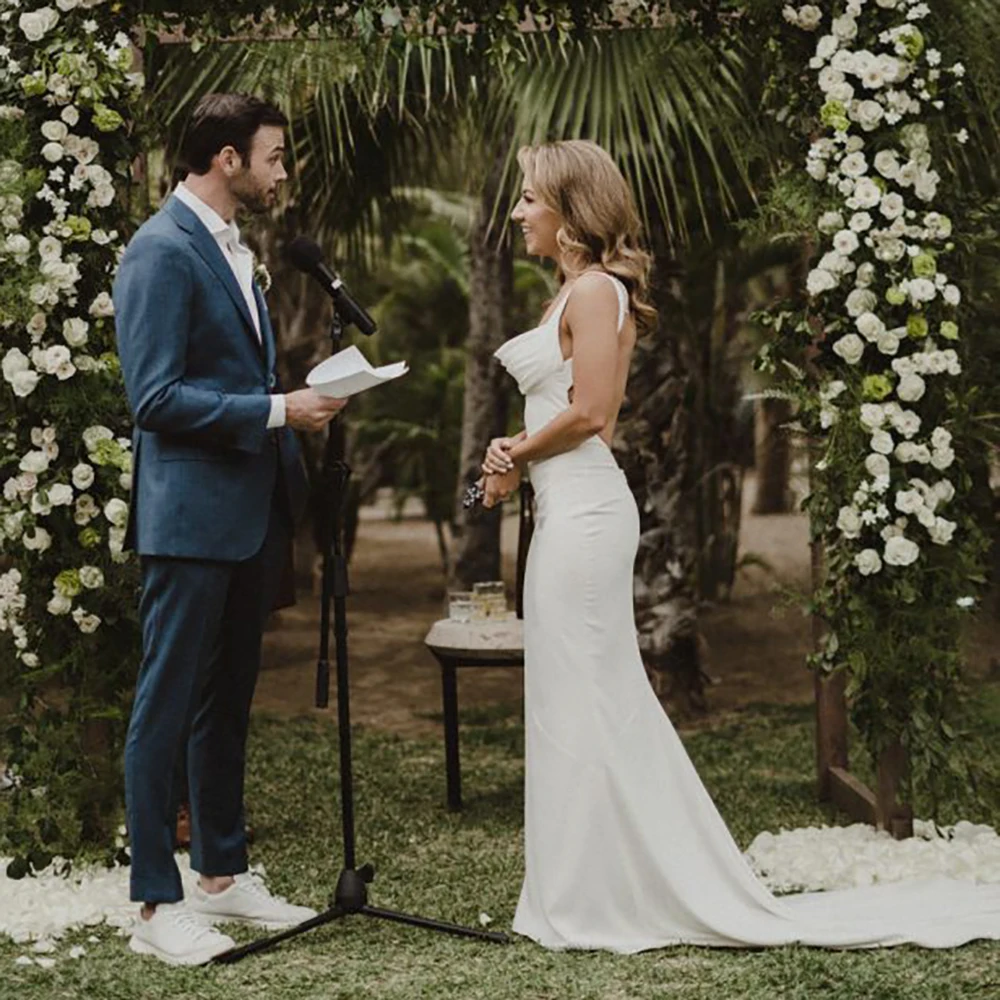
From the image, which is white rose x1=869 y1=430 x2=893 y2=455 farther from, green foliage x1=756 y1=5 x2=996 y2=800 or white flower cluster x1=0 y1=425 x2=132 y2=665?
white flower cluster x1=0 y1=425 x2=132 y2=665

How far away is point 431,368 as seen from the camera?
14695 millimetres

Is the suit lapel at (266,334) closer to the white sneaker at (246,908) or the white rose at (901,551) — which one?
the white sneaker at (246,908)

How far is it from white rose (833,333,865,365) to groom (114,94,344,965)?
1.59 m

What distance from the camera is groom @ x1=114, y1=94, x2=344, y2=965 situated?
4.45 metres

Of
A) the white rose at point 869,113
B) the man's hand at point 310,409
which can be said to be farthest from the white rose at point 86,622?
the white rose at point 869,113

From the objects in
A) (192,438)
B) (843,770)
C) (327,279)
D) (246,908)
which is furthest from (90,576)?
(843,770)

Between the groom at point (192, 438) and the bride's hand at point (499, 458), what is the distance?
491 millimetres

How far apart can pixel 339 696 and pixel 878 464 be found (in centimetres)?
174

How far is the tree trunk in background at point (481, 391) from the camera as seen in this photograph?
1062 cm

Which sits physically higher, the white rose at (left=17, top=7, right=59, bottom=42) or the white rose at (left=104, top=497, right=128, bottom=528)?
the white rose at (left=17, top=7, right=59, bottom=42)

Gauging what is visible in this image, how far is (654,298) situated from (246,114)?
421cm

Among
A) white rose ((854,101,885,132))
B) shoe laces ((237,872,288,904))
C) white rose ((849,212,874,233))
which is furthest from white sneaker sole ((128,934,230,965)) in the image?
white rose ((854,101,885,132))

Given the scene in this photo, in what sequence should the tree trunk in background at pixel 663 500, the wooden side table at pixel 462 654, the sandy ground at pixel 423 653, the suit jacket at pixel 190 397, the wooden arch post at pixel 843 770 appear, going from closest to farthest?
the suit jacket at pixel 190 397 < the wooden arch post at pixel 843 770 < the wooden side table at pixel 462 654 < the tree trunk in background at pixel 663 500 < the sandy ground at pixel 423 653

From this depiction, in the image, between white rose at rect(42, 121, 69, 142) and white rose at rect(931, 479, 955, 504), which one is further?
white rose at rect(931, 479, 955, 504)
